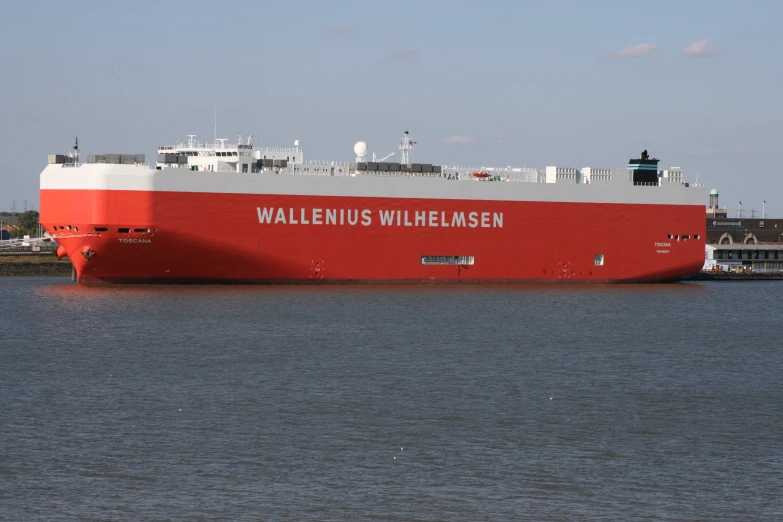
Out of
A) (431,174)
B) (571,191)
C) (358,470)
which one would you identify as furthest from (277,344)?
(571,191)

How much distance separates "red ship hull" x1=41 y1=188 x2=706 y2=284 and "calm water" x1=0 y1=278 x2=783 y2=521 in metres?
5.38

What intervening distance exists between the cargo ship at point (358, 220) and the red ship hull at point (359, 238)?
2.1 inches

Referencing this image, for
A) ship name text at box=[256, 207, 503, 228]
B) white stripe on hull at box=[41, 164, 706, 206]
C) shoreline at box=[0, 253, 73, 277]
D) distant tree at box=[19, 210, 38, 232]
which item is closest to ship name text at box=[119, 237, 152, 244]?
white stripe on hull at box=[41, 164, 706, 206]

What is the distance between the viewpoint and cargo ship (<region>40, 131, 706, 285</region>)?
41875 millimetres

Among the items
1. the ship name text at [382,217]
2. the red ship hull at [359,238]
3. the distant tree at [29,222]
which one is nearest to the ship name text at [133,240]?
the red ship hull at [359,238]

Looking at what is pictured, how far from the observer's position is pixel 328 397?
2136 cm

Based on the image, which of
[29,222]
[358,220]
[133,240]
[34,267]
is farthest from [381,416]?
[29,222]

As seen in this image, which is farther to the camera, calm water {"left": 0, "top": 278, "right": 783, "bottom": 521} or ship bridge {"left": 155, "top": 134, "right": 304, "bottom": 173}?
ship bridge {"left": 155, "top": 134, "right": 304, "bottom": 173}

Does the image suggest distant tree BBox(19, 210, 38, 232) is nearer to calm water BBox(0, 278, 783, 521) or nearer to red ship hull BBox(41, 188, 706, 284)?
red ship hull BBox(41, 188, 706, 284)

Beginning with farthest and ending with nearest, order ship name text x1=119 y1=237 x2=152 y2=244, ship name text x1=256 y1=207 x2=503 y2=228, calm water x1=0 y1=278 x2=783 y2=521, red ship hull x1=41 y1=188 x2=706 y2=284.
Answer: ship name text x1=256 y1=207 x2=503 y2=228 → red ship hull x1=41 y1=188 x2=706 y2=284 → ship name text x1=119 y1=237 x2=152 y2=244 → calm water x1=0 y1=278 x2=783 y2=521

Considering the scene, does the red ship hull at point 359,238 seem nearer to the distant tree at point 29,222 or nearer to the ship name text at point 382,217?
the ship name text at point 382,217

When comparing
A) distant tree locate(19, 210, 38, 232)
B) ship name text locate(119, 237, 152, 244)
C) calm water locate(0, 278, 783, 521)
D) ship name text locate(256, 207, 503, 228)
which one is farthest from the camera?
distant tree locate(19, 210, 38, 232)

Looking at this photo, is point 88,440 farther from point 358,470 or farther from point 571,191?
point 571,191

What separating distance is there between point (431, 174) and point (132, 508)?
36.1 metres
